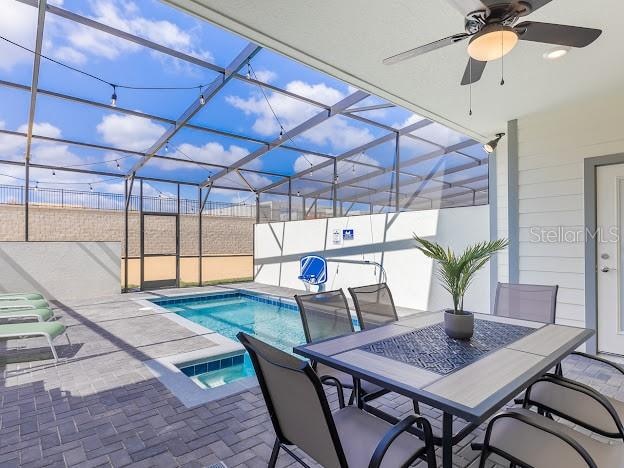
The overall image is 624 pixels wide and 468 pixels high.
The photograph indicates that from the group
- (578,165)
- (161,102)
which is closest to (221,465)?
(578,165)

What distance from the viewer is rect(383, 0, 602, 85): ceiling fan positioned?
1.82 meters

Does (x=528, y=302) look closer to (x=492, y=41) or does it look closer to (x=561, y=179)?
(x=561, y=179)

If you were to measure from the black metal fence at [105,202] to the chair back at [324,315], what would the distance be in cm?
802

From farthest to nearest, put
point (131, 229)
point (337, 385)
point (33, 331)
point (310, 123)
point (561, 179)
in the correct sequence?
point (131, 229) → point (310, 123) → point (561, 179) → point (33, 331) → point (337, 385)

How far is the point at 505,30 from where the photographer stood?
187 cm

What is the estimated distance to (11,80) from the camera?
4734mm

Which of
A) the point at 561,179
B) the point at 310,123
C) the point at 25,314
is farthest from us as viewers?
the point at 310,123

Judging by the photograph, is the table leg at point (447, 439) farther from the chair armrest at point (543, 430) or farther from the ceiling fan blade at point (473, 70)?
the ceiling fan blade at point (473, 70)

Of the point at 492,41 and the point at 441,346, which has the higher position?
the point at 492,41

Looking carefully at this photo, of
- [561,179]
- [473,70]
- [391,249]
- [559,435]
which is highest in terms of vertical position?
[473,70]

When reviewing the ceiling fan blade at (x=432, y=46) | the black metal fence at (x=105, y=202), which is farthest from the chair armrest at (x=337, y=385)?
the black metal fence at (x=105, y=202)

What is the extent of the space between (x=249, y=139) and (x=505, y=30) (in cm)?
584

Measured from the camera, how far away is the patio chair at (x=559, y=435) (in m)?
1.36

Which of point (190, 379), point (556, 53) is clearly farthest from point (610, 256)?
point (190, 379)
